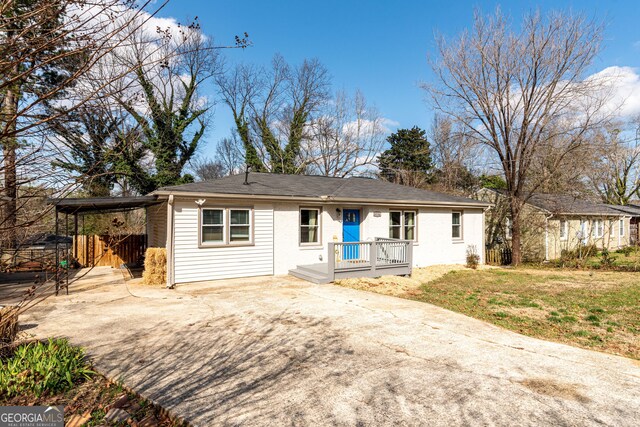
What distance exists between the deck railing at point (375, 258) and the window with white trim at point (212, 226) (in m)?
3.65

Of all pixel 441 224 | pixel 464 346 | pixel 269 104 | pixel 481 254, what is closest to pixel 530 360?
pixel 464 346

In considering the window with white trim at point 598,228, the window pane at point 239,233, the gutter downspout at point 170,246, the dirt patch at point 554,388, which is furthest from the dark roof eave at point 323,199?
the window with white trim at point 598,228

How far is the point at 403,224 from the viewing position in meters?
13.9

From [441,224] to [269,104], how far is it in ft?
68.9

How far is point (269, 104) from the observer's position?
1194 inches

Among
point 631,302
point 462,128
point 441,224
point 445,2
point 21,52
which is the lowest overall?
point 631,302

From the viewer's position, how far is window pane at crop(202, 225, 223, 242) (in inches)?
404

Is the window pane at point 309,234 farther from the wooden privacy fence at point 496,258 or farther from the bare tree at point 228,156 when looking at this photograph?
the bare tree at point 228,156

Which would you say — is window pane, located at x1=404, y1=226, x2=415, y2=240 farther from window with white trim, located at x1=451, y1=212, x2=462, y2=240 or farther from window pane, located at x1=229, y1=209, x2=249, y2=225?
window pane, located at x1=229, y1=209, x2=249, y2=225

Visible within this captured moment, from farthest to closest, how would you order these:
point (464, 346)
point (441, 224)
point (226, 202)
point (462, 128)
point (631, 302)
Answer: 1. point (462, 128)
2. point (441, 224)
3. point (226, 202)
4. point (631, 302)
5. point (464, 346)

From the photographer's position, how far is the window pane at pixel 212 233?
10.3 m

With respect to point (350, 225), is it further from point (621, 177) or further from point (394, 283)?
point (621, 177)

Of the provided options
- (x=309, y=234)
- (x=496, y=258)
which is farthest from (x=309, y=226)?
(x=496, y=258)

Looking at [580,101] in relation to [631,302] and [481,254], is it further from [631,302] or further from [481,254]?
[631,302]
